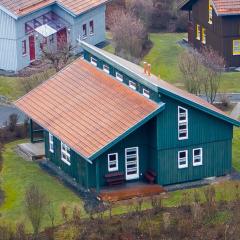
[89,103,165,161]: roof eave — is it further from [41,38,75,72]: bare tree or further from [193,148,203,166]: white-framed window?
[41,38,75,72]: bare tree

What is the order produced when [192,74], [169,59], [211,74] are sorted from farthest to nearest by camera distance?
1. [169,59]
2. [192,74]
3. [211,74]

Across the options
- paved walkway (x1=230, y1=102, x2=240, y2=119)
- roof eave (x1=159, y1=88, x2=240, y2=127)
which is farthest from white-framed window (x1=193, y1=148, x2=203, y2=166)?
paved walkway (x1=230, y1=102, x2=240, y2=119)

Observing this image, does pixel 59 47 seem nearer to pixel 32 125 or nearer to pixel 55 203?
pixel 32 125

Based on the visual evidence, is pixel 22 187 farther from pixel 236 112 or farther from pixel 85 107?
pixel 236 112

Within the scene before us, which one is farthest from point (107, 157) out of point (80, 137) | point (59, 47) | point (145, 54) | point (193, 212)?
point (145, 54)

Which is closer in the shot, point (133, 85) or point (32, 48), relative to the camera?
point (133, 85)

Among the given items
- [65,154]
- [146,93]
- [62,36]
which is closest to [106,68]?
[146,93]

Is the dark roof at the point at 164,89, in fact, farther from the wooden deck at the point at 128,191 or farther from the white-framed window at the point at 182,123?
the wooden deck at the point at 128,191
